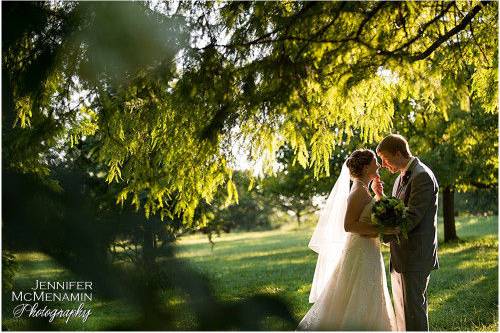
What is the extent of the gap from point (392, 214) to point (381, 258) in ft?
2.22

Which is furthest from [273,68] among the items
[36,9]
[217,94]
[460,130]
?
[460,130]

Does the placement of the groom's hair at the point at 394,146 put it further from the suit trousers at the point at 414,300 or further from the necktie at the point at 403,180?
the suit trousers at the point at 414,300

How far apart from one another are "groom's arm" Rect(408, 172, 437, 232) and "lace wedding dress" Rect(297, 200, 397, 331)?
15.6 inches

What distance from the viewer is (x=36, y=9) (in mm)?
2600

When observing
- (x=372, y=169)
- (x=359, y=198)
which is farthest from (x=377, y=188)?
(x=359, y=198)

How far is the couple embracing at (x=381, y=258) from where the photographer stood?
4.73 metres

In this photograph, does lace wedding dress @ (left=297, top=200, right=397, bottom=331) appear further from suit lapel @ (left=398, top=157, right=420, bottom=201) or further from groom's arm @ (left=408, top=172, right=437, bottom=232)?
groom's arm @ (left=408, top=172, right=437, bottom=232)

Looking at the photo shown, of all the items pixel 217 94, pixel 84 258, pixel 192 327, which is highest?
pixel 217 94

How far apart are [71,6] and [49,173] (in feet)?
5.80

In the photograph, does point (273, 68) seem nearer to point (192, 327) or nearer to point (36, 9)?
point (36, 9)

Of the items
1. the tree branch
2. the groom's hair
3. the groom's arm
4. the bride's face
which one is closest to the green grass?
the groom's arm

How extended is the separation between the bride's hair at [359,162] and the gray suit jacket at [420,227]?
522mm

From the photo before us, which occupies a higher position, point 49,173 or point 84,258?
point 49,173

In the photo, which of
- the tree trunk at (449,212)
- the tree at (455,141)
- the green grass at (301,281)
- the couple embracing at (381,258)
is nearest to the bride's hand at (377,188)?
the couple embracing at (381,258)
